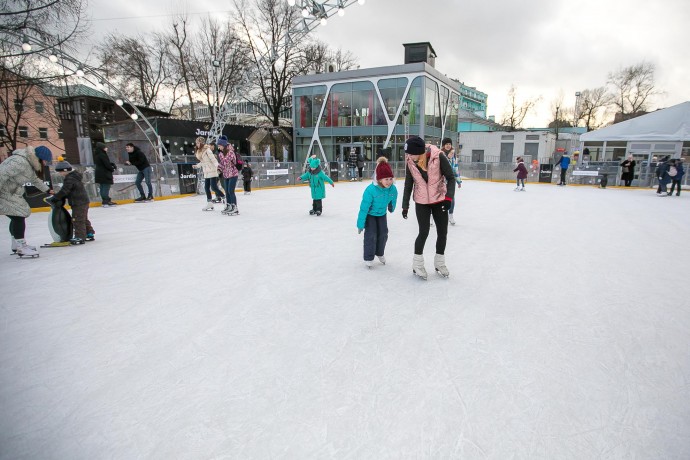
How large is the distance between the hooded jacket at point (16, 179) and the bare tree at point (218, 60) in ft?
79.0

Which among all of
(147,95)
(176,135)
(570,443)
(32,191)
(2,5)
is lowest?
(570,443)

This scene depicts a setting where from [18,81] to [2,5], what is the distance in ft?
10.1

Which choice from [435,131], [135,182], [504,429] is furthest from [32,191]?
[435,131]

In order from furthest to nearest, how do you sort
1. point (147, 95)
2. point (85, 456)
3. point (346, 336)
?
1. point (147, 95)
2. point (346, 336)
3. point (85, 456)

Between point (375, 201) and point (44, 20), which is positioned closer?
point (375, 201)

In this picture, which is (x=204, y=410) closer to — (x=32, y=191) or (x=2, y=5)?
(x=32, y=191)

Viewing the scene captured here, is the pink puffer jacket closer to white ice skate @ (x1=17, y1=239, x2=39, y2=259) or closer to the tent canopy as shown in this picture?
white ice skate @ (x1=17, y1=239, x2=39, y2=259)

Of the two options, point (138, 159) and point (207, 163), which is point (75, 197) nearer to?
point (207, 163)

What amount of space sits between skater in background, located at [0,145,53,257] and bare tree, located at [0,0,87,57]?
24.0ft

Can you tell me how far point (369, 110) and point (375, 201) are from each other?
24.4m

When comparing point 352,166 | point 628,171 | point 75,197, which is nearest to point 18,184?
point 75,197

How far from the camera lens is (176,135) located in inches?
879

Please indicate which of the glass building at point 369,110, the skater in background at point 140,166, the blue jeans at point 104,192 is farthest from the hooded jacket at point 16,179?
the glass building at point 369,110

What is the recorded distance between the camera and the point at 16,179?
4465mm
